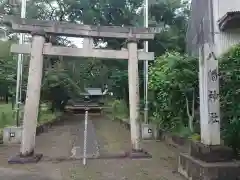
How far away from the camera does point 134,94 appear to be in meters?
8.46

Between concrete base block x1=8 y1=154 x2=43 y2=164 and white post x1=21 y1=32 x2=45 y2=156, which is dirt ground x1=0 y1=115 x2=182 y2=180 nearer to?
concrete base block x1=8 y1=154 x2=43 y2=164

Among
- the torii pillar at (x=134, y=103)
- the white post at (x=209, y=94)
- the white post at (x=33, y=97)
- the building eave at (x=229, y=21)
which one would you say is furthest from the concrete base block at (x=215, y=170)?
the building eave at (x=229, y=21)

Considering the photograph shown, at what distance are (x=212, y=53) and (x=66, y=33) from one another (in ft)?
14.8

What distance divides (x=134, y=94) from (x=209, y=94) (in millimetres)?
3088

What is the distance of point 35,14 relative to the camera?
22312mm

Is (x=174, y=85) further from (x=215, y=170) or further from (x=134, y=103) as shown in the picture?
(x=215, y=170)

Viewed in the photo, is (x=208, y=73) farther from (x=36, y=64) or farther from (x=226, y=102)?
(x=36, y=64)

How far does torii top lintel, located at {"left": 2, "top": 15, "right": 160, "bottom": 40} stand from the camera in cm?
808

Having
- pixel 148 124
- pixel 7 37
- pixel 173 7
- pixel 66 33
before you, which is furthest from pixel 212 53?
pixel 7 37

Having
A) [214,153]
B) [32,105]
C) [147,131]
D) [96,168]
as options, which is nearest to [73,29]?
[32,105]

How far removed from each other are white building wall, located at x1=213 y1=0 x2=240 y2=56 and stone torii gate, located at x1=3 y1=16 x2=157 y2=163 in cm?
370

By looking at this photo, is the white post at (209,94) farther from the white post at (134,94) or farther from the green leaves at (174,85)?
the white post at (134,94)

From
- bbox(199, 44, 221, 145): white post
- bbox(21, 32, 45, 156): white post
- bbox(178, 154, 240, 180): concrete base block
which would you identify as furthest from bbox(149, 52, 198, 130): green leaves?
bbox(21, 32, 45, 156): white post

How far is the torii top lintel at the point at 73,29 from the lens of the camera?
8078mm
